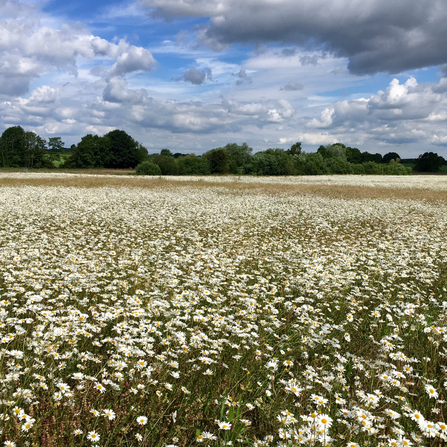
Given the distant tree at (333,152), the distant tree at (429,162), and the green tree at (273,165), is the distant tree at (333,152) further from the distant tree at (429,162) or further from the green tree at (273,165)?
the green tree at (273,165)

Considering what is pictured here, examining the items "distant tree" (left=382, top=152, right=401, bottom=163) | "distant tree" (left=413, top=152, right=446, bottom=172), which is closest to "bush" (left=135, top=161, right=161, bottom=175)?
"distant tree" (left=413, top=152, right=446, bottom=172)

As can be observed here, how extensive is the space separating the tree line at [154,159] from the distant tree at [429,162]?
18.7 metres

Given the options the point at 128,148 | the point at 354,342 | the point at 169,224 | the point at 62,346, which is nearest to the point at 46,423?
the point at 62,346

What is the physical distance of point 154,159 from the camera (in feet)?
276

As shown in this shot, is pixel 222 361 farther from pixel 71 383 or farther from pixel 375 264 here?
pixel 375 264

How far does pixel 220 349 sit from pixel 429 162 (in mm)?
154002

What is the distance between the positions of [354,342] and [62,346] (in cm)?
412

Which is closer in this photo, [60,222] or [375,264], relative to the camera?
[375,264]

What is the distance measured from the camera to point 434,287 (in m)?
7.81

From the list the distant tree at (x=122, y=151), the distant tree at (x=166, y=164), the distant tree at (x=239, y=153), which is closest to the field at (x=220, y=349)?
the distant tree at (x=166, y=164)

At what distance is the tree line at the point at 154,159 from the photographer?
285 feet

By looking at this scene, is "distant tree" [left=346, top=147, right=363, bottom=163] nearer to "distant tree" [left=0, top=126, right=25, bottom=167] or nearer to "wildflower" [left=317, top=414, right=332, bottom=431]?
"distant tree" [left=0, top=126, right=25, bottom=167]

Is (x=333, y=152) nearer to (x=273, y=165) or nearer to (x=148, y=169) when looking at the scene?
(x=273, y=165)

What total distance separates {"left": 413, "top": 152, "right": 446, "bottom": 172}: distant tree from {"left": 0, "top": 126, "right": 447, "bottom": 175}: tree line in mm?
18664
